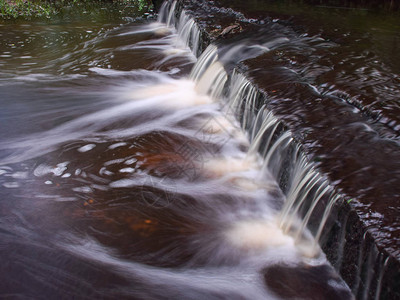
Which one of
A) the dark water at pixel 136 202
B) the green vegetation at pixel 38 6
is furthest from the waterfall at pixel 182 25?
the green vegetation at pixel 38 6

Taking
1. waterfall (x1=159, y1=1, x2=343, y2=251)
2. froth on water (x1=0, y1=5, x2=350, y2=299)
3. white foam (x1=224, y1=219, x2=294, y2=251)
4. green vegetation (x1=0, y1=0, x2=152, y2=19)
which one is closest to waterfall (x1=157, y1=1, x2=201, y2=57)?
waterfall (x1=159, y1=1, x2=343, y2=251)

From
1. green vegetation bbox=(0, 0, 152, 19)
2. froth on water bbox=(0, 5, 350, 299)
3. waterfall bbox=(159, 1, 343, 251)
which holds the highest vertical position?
green vegetation bbox=(0, 0, 152, 19)

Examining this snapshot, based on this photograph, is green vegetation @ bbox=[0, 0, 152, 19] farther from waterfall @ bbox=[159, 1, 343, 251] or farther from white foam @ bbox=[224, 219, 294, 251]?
white foam @ bbox=[224, 219, 294, 251]

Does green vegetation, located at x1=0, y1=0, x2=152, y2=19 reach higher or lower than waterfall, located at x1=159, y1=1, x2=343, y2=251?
higher

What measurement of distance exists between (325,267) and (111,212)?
163 centimetres

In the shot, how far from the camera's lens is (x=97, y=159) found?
12.8ft

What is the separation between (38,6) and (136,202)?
384 inches

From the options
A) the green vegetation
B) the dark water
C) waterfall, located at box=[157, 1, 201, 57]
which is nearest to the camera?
the dark water

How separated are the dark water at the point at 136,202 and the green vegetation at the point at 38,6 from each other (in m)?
Answer: 5.06

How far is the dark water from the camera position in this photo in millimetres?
2570

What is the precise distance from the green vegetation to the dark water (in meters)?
5.06

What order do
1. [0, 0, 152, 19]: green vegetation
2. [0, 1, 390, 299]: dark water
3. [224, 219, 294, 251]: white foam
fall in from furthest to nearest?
[0, 0, 152, 19]: green vegetation < [224, 219, 294, 251]: white foam < [0, 1, 390, 299]: dark water

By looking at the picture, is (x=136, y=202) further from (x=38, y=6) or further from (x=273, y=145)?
(x=38, y=6)

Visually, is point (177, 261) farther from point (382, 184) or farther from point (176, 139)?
point (176, 139)
